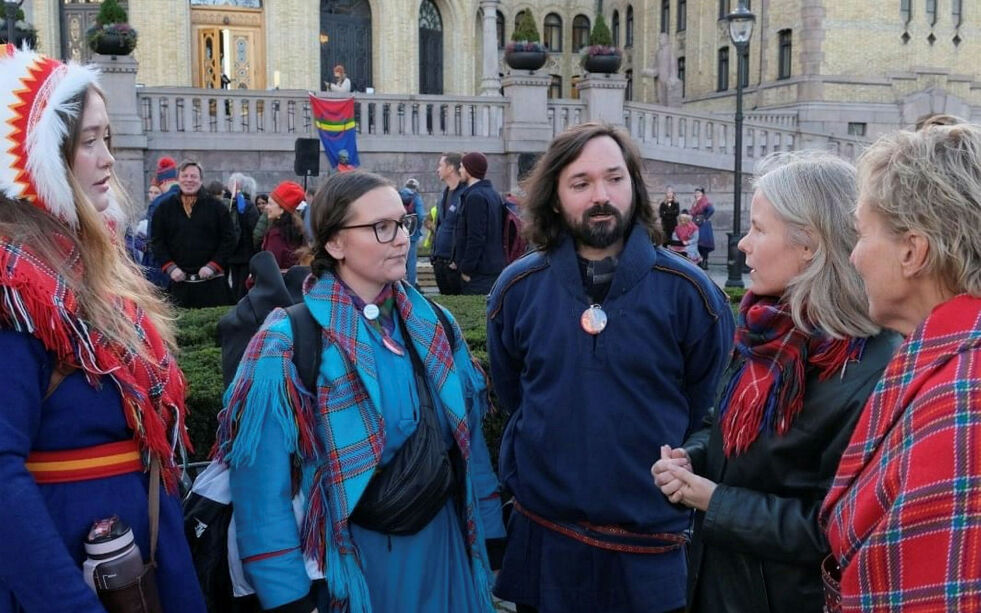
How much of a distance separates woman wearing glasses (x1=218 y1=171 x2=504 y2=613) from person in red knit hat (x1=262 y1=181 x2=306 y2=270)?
4.12 meters

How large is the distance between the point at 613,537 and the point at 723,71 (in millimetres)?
38358

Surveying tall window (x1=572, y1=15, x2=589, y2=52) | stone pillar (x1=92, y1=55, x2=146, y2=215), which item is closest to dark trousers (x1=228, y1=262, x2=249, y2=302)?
stone pillar (x1=92, y1=55, x2=146, y2=215)

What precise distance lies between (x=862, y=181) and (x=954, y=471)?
0.64 m

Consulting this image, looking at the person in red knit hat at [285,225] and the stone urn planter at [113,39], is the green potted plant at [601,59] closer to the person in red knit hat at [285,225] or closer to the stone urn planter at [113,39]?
the stone urn planter at [113,39]

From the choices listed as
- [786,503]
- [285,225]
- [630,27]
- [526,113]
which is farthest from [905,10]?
[786,503]

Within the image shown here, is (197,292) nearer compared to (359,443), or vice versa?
(359,443)

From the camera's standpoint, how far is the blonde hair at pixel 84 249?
215 cm

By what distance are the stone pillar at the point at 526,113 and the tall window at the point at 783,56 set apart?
19.5 metres

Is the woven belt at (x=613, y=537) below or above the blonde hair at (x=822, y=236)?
below

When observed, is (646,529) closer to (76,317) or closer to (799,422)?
(799,422)

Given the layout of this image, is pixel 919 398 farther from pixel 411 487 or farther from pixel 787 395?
pixel 411 487

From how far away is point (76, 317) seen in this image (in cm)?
211

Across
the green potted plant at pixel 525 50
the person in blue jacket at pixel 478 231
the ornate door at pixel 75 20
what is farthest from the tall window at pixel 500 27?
the person in blue jacket at pixel 478 231

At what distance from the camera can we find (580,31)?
161 ft
